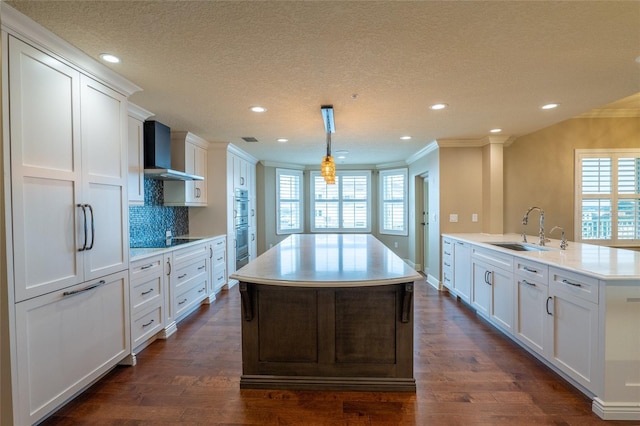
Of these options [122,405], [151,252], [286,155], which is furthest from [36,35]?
[286,155]

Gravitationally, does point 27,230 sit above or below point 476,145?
below

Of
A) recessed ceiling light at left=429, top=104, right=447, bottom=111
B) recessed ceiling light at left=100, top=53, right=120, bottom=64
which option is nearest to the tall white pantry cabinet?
recessed ceiling light at left=100, top=53, right=120, bottom=64

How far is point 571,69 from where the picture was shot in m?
2.17

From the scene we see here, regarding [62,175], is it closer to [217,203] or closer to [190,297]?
[190,297]

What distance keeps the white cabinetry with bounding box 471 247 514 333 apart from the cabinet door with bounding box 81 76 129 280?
3.51 m

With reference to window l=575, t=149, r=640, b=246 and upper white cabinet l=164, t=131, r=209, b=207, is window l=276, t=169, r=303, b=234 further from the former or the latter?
window l=575, t=149, r=640, b=246

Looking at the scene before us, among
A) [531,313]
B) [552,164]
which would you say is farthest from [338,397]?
[552,164]

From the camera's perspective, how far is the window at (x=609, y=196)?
4340 mm

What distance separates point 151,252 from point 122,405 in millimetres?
1295

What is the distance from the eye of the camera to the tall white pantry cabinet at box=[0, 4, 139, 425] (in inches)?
62.0

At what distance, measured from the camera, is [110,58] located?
1.99 metres

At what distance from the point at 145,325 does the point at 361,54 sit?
2.96 metres

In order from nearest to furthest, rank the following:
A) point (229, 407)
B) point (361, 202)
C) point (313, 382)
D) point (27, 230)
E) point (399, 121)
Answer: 1. point (27, 230)
2. point (229, 407)
3. point (313, 382)
4. point (399, 121)
5. point (361, 202)

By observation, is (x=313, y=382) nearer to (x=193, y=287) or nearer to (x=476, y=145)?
(x=193, y=287)
